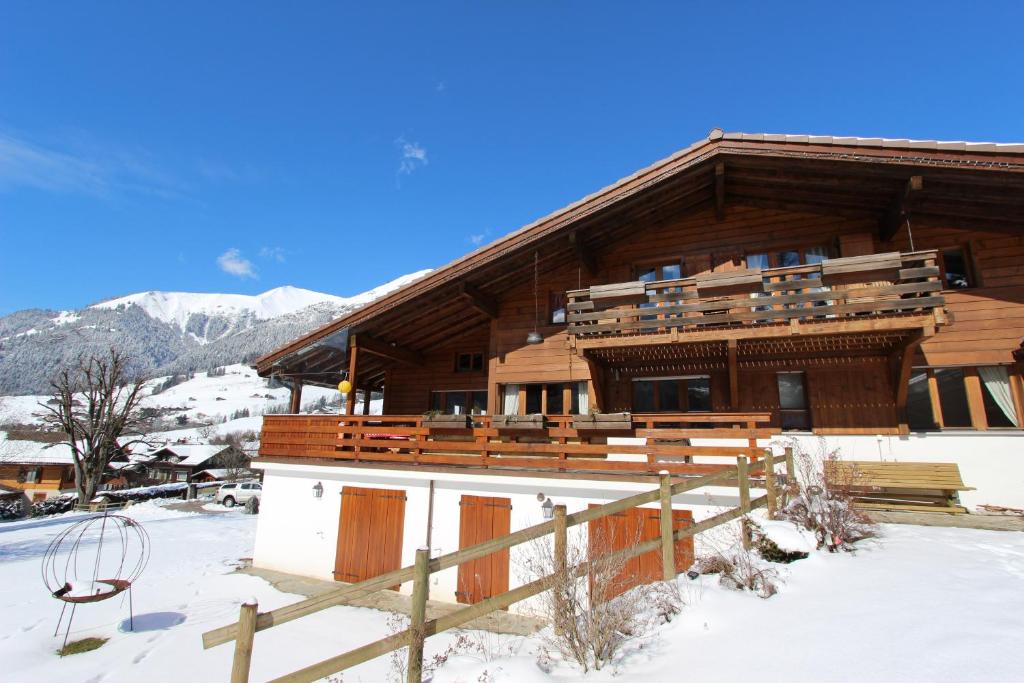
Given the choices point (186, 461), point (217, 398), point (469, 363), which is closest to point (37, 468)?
point (186, 461)

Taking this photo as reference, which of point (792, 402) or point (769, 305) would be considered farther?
point (792, 402)

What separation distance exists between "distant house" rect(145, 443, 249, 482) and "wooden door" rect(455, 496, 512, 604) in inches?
2364

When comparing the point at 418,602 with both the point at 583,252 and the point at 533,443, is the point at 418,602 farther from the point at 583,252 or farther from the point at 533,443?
the point at 583,252

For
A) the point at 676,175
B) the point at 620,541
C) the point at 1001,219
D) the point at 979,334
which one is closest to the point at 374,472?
the point at 620,541

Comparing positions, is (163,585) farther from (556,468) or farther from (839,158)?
(839,158)

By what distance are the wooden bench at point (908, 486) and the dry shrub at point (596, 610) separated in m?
6.01

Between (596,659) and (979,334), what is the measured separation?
11881mm

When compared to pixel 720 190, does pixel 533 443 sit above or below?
below

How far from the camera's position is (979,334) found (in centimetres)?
1087

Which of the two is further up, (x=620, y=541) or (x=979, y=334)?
(x=979, y=334)

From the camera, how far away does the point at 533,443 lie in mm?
11398

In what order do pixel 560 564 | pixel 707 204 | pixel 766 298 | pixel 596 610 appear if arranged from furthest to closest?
1. pixel 707 204
2. pixel 766 298
3. pixel 560 564
4. pixel 596 610

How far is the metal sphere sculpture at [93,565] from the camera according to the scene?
9.84m

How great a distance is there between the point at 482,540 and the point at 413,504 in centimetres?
198
